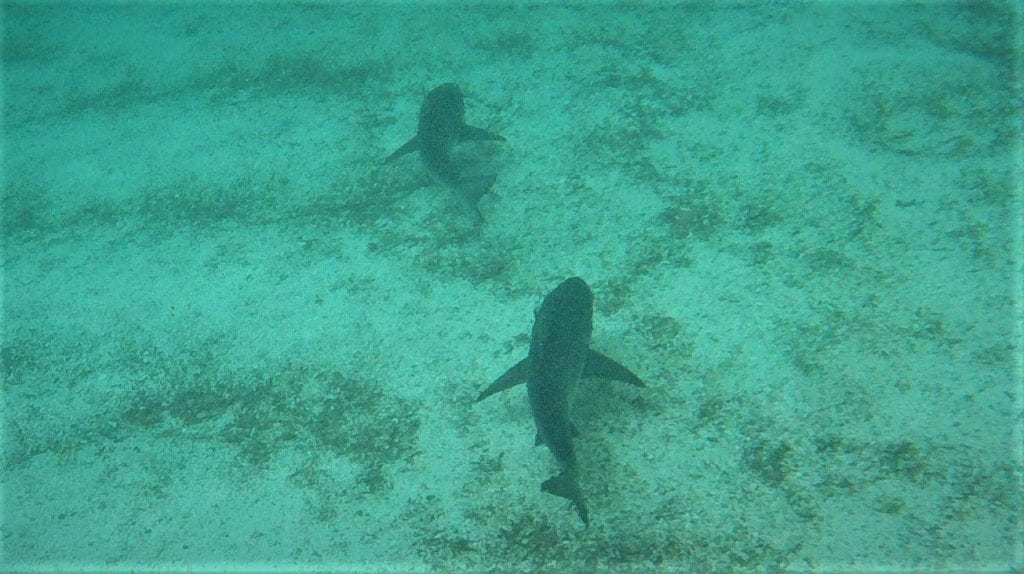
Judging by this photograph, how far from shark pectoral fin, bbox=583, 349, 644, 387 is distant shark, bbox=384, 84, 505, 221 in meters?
1.98

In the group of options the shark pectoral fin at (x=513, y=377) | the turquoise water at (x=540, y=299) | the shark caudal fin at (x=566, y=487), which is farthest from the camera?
the shark pectoral fin at (x=513, y=377)

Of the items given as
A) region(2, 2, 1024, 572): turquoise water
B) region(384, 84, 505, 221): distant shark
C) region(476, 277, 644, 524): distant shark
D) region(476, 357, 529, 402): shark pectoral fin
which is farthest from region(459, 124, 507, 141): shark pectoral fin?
region(476, 357, 529, 402): shark pectoral fin

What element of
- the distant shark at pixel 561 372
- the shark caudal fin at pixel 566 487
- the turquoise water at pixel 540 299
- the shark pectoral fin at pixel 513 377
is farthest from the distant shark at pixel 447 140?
the shark caudal fin at pixel 566 487

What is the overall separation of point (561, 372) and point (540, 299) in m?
1.15

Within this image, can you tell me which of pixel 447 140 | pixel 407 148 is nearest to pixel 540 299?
pixel 447 140

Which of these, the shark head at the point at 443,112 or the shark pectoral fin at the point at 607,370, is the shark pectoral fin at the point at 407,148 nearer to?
the shark head at the point at 443,112

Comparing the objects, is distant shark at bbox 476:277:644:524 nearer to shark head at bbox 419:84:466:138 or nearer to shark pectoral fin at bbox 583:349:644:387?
shark pectoral fin at bbox 583:349:644:387

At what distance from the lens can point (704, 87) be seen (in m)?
5.87

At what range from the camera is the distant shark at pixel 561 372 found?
2979 mm

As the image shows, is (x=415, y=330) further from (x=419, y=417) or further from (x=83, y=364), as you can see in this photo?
(x=83, y=364)

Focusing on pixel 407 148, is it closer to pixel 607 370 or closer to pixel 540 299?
pixel 540 299

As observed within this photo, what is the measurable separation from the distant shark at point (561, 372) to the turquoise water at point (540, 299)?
0.96 ft

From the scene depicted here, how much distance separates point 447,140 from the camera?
17.3 ft

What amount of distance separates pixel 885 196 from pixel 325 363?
452 cm
